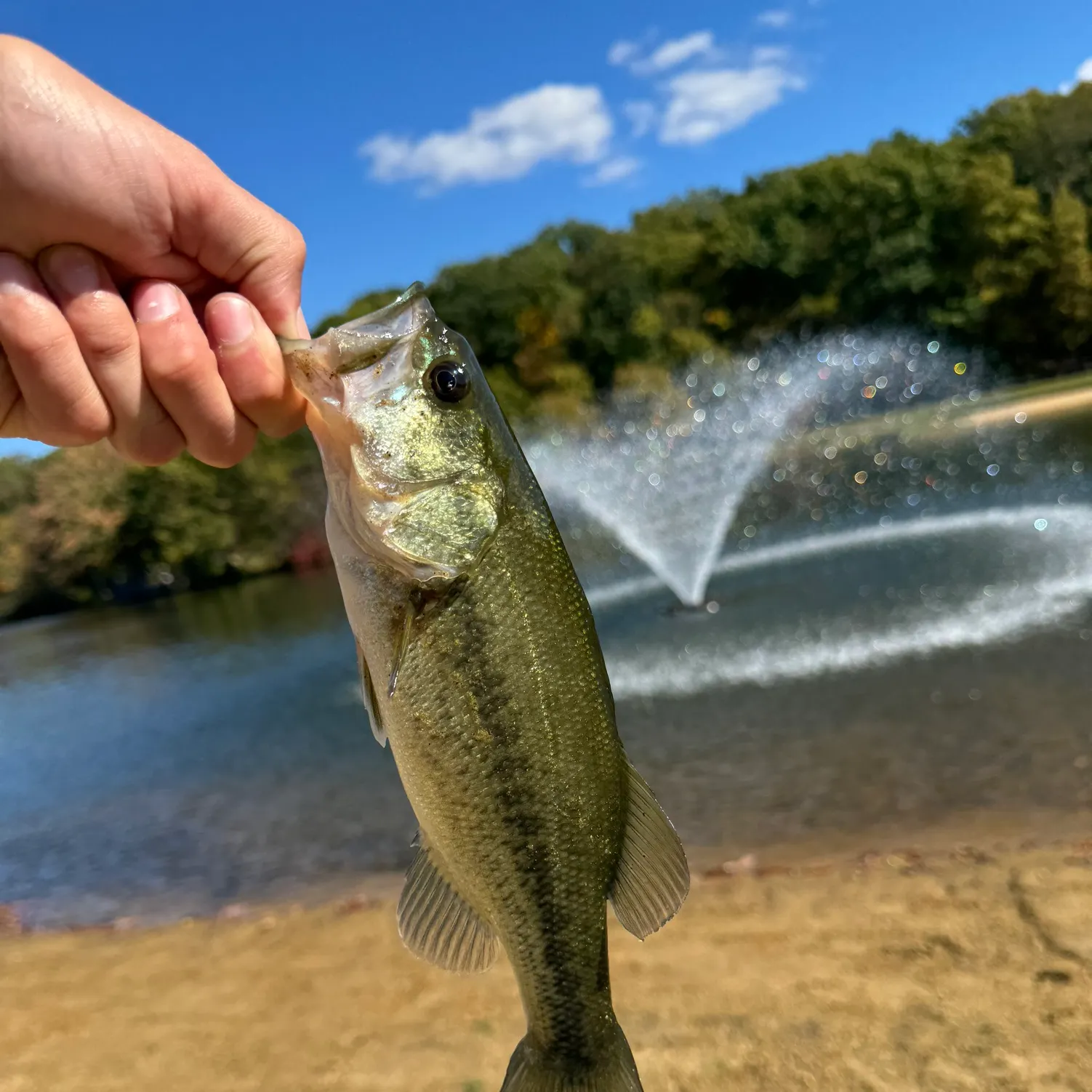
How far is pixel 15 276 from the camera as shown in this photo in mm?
1990

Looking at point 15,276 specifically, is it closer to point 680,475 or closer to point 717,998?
point 717,998

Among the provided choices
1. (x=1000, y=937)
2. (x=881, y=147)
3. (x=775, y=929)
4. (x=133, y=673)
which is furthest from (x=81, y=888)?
(x=881, y=147)

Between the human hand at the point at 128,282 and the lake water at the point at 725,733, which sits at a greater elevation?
the human hand at the point at 128,282

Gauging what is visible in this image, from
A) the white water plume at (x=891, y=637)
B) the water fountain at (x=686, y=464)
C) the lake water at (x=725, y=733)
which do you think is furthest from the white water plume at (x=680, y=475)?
the white water plume at (x=891, y=637)

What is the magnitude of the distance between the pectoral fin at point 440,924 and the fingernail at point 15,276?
154 cm

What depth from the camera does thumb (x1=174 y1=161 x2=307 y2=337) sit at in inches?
83.6

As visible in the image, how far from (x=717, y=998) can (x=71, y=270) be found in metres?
4.39

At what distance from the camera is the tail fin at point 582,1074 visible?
6.82 ft

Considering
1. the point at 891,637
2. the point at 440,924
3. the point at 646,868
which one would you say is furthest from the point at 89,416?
the point at 891,637

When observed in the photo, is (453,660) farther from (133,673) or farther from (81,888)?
(133,673)

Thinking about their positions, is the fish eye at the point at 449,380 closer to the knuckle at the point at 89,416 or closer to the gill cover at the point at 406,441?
the gill cover at the point at 406,441

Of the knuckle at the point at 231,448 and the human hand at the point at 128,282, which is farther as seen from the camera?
the knuckle at the point at 231,448

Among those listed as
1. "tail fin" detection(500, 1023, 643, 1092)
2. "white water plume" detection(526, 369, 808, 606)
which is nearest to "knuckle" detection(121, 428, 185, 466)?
"tail fin" detection(500, 1023, 643, 1092)

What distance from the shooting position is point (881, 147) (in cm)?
5622
